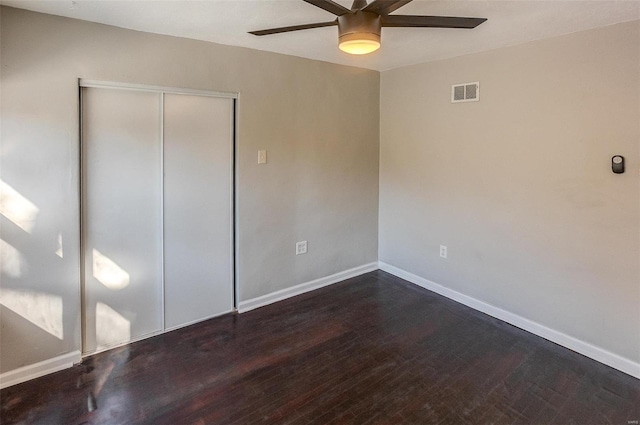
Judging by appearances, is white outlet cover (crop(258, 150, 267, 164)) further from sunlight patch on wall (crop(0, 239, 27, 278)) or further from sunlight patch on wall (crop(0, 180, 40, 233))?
sunlight patch on wall (crop(0, 239, 27, 278))

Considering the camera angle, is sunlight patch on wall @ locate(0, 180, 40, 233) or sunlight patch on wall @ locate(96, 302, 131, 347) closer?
sunlight patch on wall @ locate(0, 180, 40, 233)

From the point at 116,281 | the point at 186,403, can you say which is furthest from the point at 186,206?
the point at 186,403

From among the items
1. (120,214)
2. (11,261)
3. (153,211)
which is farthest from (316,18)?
(11,261)

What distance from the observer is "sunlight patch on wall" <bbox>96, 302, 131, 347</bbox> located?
2604 millimetres

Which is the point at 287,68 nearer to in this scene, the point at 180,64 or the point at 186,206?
the point at 180,64

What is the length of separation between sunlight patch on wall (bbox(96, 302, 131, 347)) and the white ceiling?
200cm

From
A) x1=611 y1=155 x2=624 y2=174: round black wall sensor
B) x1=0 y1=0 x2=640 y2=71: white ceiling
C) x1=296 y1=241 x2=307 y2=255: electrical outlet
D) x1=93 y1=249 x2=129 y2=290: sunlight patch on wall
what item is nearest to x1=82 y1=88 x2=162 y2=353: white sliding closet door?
x1=93 y1=249 x2=129 y2=290: sunlight patch on wall

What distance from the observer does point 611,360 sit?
249 cm

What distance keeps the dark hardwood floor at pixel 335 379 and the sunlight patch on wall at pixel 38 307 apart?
0.33 m

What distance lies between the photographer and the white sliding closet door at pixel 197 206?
280 centimetres

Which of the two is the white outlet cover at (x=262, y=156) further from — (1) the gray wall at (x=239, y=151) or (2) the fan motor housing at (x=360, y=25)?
(2) the fan motor housing at (x=360, y=25)

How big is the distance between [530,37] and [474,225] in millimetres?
1580

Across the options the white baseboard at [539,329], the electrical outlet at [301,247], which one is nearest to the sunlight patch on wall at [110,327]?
the electrical outlet at [301,247]

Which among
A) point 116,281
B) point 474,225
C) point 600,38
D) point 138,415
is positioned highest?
point 600,38
